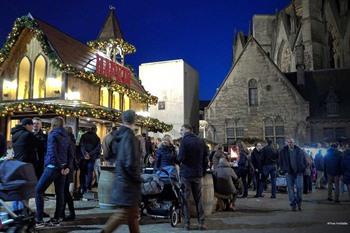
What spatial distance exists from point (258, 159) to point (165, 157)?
726cm

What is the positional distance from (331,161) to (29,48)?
13344 mm

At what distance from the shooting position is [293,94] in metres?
33.4

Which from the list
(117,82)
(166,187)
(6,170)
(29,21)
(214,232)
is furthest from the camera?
(117,82)

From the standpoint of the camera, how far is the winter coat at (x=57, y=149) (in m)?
7.33

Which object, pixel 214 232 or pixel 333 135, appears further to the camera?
pixel 333 135

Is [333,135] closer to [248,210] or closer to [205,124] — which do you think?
[205,124]

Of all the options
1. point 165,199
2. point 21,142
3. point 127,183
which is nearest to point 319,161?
point 165,199

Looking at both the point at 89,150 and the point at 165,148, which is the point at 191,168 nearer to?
the point at 165,148

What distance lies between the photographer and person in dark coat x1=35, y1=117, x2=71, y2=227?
23.7ft

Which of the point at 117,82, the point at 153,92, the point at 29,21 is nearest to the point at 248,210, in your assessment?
the point at 117,82

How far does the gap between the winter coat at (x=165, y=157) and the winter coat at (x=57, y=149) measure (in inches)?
84.1

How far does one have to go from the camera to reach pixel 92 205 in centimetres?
1036

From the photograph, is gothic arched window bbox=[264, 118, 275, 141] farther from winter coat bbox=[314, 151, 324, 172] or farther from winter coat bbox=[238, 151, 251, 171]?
winter coat bbox=[238, 151, 251, 171]

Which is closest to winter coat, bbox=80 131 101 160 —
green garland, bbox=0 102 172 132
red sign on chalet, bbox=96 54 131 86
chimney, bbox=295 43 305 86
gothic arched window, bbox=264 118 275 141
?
green garland, bbox=0 102 172 132
